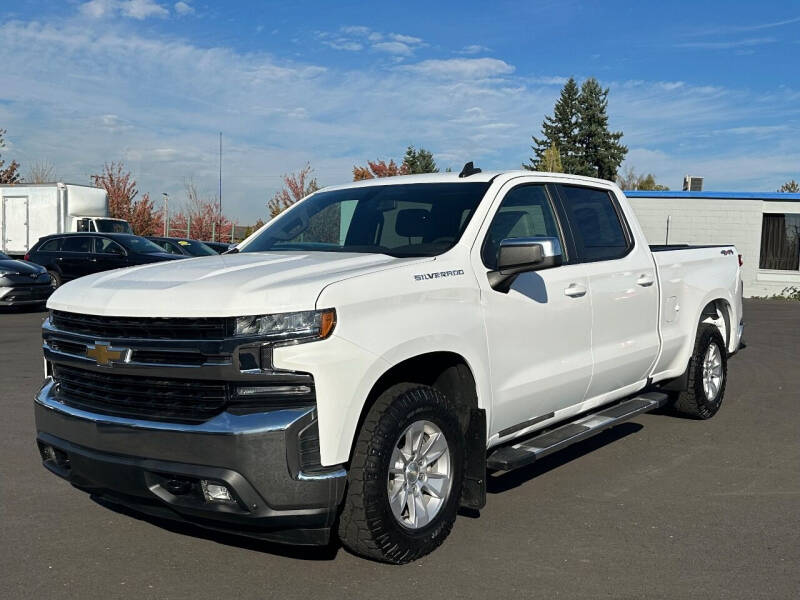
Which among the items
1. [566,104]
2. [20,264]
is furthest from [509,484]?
[566,104]

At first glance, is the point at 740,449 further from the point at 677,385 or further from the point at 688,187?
the point at 688,187

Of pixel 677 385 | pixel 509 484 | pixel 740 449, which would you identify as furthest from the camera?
pixel 677 385

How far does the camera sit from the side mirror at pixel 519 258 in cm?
442

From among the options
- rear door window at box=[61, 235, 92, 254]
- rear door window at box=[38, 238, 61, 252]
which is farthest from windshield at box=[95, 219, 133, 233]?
rear door window at box=[61, 235, 92, 254]

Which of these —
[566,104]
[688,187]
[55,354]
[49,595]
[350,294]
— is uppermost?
[566,104]

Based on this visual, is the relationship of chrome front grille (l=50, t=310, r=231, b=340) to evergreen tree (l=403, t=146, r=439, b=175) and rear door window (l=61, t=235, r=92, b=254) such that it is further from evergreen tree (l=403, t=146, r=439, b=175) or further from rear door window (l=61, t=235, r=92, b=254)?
evergreen tree (l=403, t=146, r=439, b=175)

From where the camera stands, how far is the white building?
2498 cm

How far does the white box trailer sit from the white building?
58.4ft

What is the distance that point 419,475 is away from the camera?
13.3ft

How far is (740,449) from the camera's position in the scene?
20.9 feet

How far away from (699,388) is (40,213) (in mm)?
22828

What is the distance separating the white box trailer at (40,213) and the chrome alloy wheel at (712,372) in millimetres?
22004

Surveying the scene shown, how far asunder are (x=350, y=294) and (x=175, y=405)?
2.90 ft

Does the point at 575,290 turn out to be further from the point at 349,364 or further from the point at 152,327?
the point at 152,327
